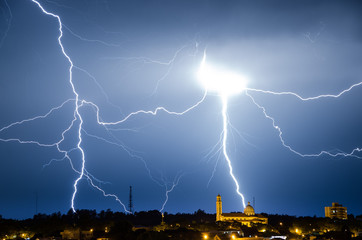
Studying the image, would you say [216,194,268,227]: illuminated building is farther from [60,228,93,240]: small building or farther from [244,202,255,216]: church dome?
[60,228,93,240]: small building

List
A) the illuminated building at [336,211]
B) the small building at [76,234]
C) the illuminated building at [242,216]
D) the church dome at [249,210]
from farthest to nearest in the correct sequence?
the illuminated building at [336,211] < the church dome at [249,210] < the illuminated building at [242,216] < the small building at [76,234]

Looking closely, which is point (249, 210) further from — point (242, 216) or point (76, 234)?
point (76, 234)

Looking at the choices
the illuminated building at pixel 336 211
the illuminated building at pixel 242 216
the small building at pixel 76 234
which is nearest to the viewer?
the small building at pixel 76 234

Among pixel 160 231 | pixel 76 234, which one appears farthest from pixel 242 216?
pixel 76 234

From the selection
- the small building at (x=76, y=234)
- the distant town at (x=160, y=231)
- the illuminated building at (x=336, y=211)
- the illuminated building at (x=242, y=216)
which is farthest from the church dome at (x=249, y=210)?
the small building at (x=76, y=234)

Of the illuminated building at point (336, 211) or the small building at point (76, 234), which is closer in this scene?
the small building at point (76, 234)

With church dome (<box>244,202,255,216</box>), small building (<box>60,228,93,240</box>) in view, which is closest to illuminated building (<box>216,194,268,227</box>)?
church dome (<box>244,202,255,216</box>)

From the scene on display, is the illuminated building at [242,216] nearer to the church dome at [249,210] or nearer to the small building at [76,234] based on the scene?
the church dome at [249,210]

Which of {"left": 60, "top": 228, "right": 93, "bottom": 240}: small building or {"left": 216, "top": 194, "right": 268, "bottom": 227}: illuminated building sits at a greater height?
{"left": 216, "top": 194, "right": 268, "bottom": 227}: illuminated building

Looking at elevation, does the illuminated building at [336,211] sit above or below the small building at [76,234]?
above
